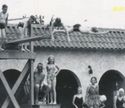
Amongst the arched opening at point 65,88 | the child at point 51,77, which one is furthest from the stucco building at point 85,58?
the child at point 51,77

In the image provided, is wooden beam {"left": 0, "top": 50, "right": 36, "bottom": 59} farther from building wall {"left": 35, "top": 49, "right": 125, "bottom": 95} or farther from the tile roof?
building wall {"left": 35, "top": 49, "right": 125, "bottom": 95}

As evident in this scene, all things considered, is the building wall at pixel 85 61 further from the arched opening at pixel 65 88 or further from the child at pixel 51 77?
the child at pixel 51 77

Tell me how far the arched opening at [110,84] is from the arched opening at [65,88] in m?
1.52

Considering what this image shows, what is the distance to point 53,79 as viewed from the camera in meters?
26.7

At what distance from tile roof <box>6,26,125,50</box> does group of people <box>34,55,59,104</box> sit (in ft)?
8.10

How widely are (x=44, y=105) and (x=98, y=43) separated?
305 inches

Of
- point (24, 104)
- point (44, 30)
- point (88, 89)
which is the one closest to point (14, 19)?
point (44, 30)

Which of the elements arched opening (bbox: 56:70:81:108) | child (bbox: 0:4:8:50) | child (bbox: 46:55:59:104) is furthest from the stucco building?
child (bbox: 0:4:8:50)

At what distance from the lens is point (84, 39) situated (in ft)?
101

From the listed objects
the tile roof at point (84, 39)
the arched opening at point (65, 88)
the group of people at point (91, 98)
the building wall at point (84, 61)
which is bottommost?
the group of people at point (91, 98)

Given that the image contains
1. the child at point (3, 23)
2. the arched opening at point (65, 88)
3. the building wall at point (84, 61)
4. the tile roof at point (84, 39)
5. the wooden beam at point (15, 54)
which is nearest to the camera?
the child at point (3, 23)

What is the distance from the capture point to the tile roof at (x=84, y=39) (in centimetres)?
2928

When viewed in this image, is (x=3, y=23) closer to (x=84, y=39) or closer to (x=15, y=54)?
(x=15, y=54)

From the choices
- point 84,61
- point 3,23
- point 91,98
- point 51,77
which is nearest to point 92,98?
point 91,98
